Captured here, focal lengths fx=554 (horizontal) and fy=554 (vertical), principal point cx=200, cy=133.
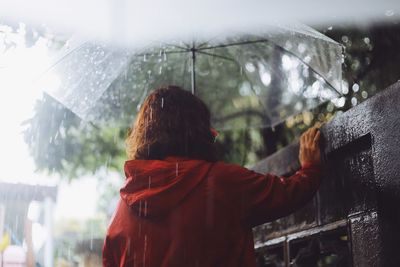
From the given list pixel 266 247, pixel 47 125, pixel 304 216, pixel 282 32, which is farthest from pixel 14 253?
pixel 282 32

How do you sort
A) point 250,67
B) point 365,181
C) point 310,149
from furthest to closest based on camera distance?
point 250,67
point 310,149
point 365,181

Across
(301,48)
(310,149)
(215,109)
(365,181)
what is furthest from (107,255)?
(215,109)

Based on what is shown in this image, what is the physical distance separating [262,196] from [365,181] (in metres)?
0.83

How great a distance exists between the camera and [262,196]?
270 centimetres

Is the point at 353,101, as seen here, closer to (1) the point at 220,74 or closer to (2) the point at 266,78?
(2) the point at 266,78

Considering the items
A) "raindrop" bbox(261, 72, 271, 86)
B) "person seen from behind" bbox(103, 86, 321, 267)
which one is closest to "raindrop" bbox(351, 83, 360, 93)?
"raindrop" bbox(261, 72, 271, 86)

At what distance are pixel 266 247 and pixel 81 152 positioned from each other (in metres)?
5.92

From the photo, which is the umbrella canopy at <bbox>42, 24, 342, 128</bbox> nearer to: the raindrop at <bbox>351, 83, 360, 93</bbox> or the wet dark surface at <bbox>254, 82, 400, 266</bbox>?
the wet dark surface at <bbox>254, 82, 400, 266</bbox>

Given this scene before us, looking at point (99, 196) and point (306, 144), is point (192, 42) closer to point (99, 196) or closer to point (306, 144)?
point (306, 144)

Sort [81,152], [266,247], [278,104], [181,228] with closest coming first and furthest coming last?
[181,228] < [266,247] < [278,104] < [81,152]

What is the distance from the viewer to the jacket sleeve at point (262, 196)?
271cm

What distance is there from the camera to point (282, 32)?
3844 millimetres

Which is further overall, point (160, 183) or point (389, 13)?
point (389, 13)

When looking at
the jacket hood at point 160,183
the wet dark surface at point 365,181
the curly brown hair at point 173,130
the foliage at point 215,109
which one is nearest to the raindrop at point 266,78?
the foliage at point 215,109
